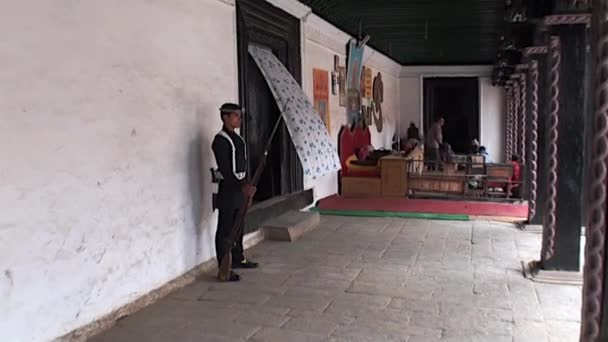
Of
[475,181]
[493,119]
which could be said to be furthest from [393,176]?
[493,119]

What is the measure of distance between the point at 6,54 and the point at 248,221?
3091 millimetres

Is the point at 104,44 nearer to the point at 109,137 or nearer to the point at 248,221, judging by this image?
the point at 109,137

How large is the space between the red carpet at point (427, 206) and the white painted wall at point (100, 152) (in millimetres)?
3209


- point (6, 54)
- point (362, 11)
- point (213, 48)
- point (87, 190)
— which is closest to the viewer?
point (6, 54)

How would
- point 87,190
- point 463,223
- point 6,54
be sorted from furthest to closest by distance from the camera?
1. point 463,223
2. point 87,190
3. point 6,54

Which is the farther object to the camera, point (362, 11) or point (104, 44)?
point (362, 11)

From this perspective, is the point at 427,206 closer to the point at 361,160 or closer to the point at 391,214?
the point at 391,214

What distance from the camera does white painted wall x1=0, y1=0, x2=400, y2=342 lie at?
2.94 meters

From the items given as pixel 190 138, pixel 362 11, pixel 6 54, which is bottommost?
pixel 190 138

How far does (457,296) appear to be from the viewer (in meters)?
4.06

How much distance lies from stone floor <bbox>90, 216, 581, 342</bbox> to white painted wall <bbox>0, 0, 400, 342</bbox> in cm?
41

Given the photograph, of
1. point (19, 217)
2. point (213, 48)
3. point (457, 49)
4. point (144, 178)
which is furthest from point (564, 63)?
point (457, 49)

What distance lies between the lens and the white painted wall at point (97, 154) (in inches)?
115

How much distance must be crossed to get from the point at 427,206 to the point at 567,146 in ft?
11.0
